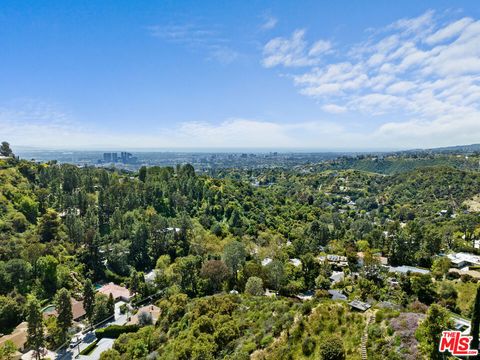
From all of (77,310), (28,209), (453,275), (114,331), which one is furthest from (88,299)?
(453,275)

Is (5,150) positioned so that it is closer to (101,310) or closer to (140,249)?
(140,249)

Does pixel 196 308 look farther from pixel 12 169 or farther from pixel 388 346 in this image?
pixel 12 169

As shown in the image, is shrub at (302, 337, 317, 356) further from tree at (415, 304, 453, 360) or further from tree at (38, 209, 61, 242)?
tree at (38, 209, 61, 242)

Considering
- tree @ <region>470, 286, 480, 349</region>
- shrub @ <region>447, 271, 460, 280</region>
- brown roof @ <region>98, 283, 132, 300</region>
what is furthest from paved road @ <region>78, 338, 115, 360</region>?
shrub @ <region>447, 271, 460, 280</region>

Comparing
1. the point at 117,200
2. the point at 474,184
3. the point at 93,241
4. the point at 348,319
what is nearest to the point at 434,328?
the point at 348,319

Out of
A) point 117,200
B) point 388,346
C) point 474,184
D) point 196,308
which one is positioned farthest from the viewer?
point 474,184
